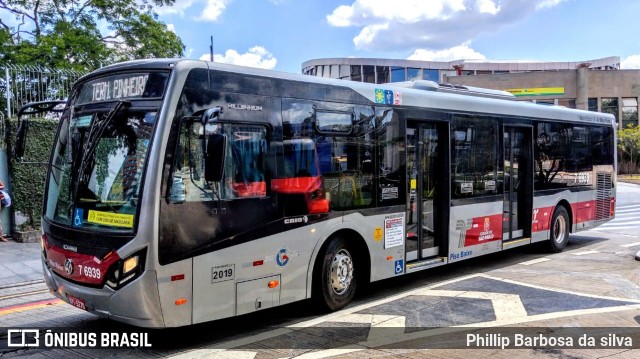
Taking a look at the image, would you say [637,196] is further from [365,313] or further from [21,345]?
[21,345]

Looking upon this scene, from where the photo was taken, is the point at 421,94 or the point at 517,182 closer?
the point at 421,94

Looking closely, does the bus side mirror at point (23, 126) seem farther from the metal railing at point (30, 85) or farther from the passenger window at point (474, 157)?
the metal railing at point (30, 85)

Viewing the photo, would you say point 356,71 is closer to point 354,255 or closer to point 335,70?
point 335,70

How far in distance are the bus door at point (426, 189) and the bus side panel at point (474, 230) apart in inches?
10.1

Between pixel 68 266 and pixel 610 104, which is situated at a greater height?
pixel 610 104

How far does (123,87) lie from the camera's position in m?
5.73

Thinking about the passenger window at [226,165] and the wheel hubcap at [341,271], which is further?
the wheel hubcap at [341,271]

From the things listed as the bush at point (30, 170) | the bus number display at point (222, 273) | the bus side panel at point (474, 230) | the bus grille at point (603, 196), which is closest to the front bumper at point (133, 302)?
the bus number display at point (222, 273)

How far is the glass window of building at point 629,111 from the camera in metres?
47.9

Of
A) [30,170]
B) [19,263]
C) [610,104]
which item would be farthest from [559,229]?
[610,104]

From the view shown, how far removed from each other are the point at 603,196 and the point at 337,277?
946 cm

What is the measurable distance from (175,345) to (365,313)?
7.85 feet

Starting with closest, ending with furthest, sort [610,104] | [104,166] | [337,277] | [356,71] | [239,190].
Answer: [104,166] → [239,190] → [337,277] → [610,104] → [356,71]

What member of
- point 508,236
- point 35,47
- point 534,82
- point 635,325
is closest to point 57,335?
point 635,325
